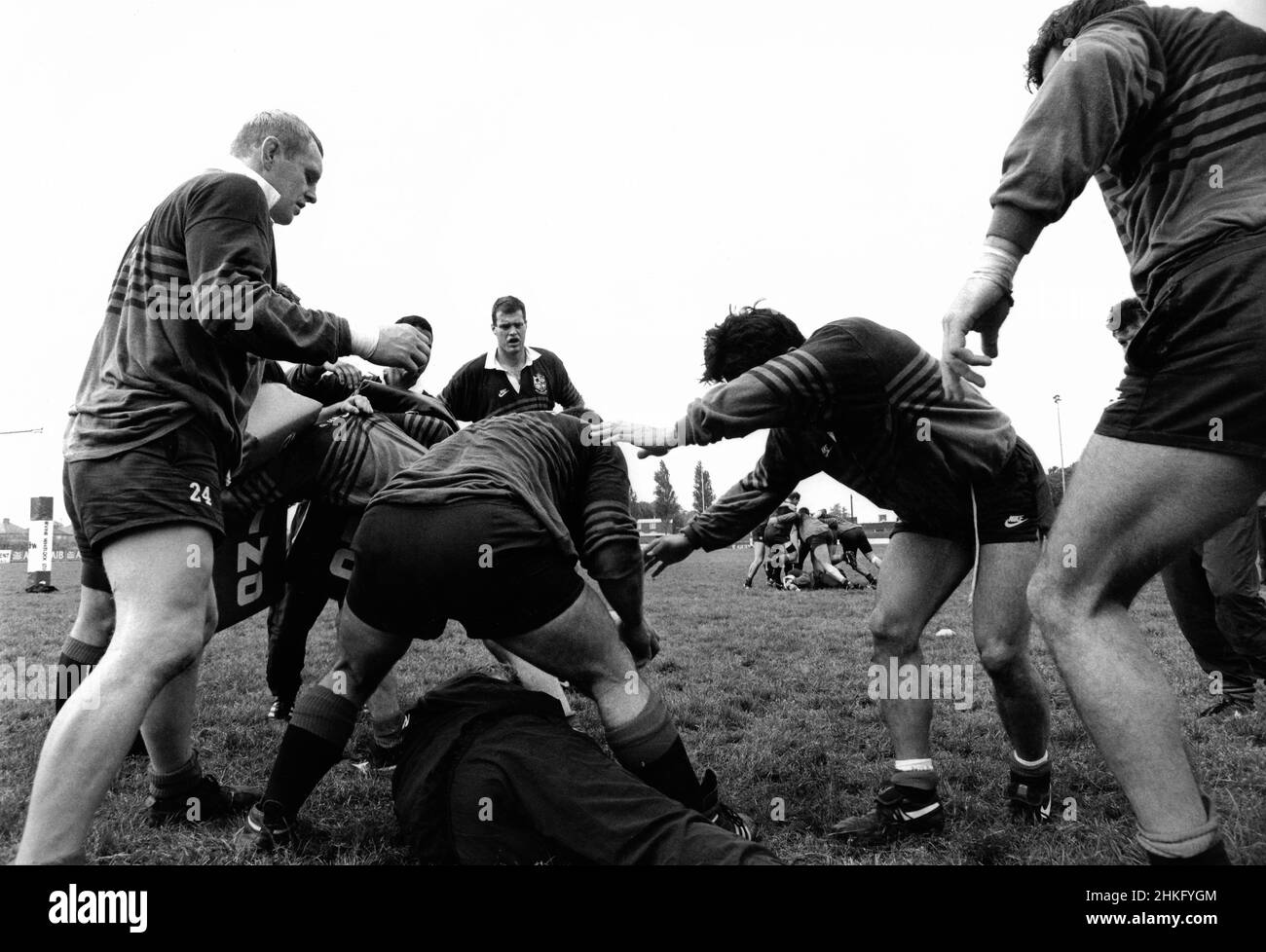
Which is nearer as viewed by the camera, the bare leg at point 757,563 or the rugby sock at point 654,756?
the rugby sock at point 654,756

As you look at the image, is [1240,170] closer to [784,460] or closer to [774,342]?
[774,342]

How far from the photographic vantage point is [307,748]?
2.27 meters

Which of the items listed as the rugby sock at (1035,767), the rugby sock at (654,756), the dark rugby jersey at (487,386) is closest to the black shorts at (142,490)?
the rugby sock at (654,756)

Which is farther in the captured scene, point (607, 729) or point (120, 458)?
point (607, 729)

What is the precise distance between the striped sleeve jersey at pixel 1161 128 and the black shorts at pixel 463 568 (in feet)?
4.37

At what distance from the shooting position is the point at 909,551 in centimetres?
288

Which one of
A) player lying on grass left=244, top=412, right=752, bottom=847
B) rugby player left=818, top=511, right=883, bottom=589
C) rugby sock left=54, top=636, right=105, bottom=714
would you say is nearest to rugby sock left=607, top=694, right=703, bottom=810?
player lying on grass left=244, top=412, right=752, bottom=847

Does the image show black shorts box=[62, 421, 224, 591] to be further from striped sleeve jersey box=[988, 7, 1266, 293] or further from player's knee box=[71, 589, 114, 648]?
striped sleeve jersey box=[988, 7, 1266, 293]

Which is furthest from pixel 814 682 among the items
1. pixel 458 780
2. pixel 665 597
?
pixel 665 597

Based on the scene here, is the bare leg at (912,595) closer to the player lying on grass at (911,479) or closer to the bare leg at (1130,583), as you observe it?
the player lying on grass at (911,479)

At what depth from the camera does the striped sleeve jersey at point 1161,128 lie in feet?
5.46

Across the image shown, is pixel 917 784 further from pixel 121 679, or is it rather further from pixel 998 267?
pixel 121 679

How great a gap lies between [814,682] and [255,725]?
3048 mm
